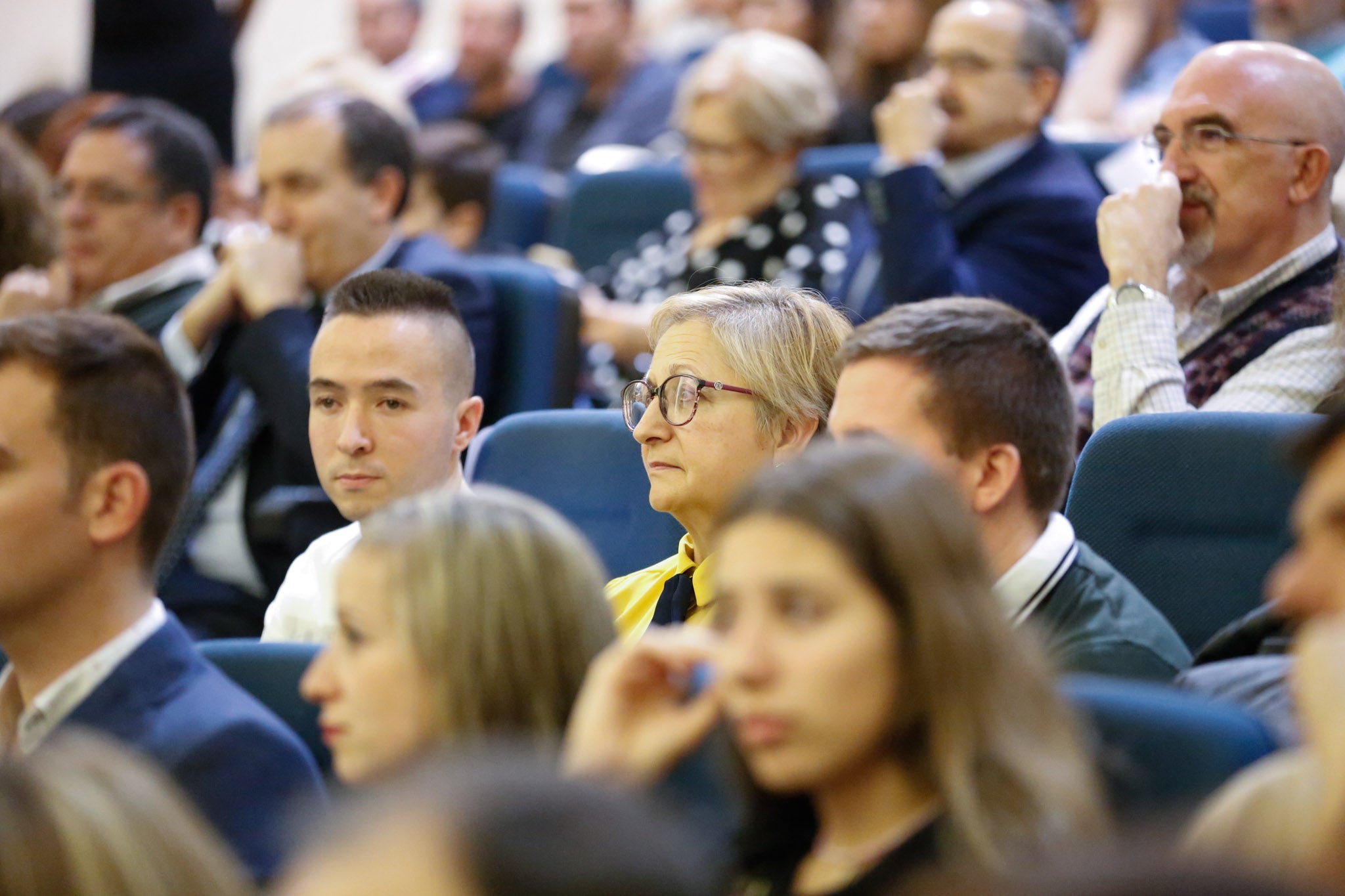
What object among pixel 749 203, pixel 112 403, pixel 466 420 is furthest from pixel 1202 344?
pixel 112 403

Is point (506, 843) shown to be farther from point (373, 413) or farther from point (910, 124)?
point (910, 124)

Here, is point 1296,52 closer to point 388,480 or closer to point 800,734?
point 388,480

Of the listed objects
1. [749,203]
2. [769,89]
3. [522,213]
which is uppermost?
[769,89]

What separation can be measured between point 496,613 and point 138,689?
479 millimetres

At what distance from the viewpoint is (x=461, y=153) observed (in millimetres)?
4223

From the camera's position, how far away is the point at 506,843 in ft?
2.55

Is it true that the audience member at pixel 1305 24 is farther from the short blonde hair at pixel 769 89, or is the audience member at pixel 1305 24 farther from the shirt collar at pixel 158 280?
the shirt collar at pixel 158 280

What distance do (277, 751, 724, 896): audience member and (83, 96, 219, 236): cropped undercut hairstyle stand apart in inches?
116

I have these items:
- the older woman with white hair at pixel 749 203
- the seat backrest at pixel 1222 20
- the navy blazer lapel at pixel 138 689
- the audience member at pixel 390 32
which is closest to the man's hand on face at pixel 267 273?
the older woman with white hair at pixel 749 203

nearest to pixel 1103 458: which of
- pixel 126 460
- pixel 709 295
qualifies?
pixel 709 295

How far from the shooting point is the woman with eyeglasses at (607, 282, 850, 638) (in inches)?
82.5

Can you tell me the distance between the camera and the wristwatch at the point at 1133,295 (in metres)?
2.35

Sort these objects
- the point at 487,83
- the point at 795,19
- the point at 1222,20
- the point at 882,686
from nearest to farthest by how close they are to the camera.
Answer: the point at 882,686, the point at 795,19, the point at 1222,20, the point at 487,83

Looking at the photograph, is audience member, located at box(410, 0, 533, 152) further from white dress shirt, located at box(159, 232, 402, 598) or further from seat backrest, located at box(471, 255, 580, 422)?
white dress shirt, located at box(159, 232, 402, 598)
